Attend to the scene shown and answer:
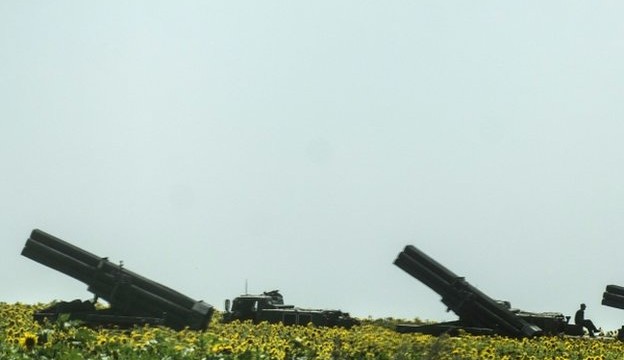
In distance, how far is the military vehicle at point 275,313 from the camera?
4075 centimetres

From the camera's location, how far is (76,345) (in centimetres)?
1820

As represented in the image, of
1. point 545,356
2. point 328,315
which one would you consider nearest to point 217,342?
point 545,356

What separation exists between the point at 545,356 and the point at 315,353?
695cm

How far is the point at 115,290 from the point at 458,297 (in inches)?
461

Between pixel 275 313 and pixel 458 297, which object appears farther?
pixel 275 313

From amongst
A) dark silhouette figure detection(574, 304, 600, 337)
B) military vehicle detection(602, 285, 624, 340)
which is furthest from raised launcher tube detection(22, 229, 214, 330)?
military vehicle detection(602, 285, 624, 340)

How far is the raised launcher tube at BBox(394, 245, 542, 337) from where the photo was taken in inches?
1565

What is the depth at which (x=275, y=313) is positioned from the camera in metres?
41.7

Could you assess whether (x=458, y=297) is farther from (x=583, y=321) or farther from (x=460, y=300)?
(x=583, y=321)

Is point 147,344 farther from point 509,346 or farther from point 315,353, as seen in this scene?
point 509,346

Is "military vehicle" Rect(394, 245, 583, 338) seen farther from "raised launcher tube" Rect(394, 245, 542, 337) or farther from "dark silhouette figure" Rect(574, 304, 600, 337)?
"dark silhouette figure" Rect(574, 304, 600, 337)

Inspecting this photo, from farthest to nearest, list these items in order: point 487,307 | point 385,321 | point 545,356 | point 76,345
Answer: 1. point 385,321
2. point 487,307
3. point 545,356
4. point 76,345

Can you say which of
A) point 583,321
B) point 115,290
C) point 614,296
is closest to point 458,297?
point 583,321

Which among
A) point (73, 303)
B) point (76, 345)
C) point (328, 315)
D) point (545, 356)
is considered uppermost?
point (328, 315)
